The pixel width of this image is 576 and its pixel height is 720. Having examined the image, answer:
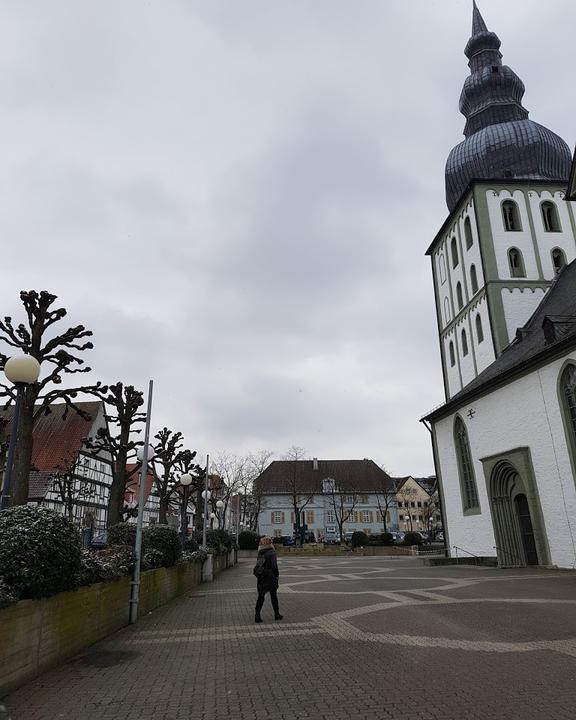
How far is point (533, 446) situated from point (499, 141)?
2682cm

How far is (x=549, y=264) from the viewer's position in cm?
3572

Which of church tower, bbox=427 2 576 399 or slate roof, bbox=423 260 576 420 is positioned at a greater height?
church tower, bbox=427 2 576 399

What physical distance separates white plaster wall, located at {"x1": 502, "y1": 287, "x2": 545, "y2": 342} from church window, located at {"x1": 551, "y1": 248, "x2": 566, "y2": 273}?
9.86ft

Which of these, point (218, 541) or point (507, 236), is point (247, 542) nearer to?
point (218, 541)

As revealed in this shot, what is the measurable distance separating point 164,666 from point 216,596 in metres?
8.83

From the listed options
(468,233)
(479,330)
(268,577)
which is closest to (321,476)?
(479,330)

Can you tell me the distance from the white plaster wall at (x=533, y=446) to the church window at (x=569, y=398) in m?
0.29

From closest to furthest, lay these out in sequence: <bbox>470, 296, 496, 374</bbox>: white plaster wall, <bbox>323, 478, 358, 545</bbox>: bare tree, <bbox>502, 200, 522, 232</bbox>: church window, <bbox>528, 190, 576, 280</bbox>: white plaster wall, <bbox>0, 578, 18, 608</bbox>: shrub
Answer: <bbox>0, 578, 18, 608</bbox>: shrub → <bbox>470, 296, 496, 374</bbox>: white plaster wall → <bbox>528, 190, 576, 280</bbox>: white plaster wall → <bbox>502, 200, 522, 232</bbox>: church window → <bbox>323, 478, 358, 545</bbox>: bare tree

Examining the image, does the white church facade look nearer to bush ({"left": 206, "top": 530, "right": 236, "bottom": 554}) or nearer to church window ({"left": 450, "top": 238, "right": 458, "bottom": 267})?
church window ({"left": 450, "top": 238, "right": 458, "bottom": 267})

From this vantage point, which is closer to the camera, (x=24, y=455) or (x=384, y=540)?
(x=24, y=455)

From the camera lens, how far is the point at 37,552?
6629 mm

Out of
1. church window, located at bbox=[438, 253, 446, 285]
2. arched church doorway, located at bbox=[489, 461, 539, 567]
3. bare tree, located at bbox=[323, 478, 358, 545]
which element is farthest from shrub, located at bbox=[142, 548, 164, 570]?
bare tree, located at bbox=[323, 478, 358, 545]

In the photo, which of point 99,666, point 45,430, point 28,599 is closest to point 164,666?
point 99,666

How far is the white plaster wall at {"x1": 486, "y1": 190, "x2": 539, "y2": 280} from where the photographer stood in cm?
3509
